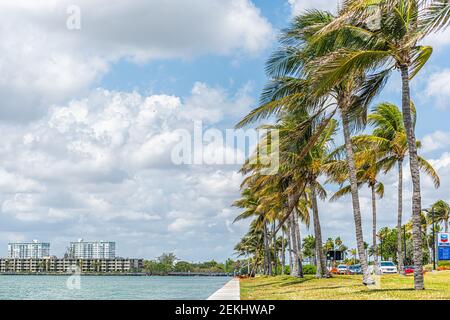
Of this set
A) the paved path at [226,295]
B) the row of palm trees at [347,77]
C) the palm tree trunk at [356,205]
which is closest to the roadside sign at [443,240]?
the row of palm trees at [347,77]

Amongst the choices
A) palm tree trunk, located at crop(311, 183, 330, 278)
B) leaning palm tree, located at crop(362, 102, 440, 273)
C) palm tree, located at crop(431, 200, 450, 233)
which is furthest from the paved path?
palm tree, located at crop(431, 200, 450, 233)

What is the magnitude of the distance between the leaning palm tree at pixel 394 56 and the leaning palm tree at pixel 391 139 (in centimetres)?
1523

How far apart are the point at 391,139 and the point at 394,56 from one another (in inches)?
755

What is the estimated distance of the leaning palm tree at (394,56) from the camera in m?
16.7

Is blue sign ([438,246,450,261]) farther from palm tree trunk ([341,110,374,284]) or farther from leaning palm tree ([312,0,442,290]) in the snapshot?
leaning palm tree ([312,0,442,290])

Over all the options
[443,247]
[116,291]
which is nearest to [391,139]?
[443,247]

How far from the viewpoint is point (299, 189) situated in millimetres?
33062

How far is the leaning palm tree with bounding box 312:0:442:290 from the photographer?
16.7 meters

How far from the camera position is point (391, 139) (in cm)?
3688

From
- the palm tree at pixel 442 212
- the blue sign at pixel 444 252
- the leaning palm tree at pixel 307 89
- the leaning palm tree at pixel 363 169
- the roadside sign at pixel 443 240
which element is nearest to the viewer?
the leaning palm tree at pixel 307 89

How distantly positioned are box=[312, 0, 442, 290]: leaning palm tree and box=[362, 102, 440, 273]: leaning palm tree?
1523cm

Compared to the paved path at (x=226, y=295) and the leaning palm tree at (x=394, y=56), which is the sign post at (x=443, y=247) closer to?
the paved path at (x=226, y=295)
